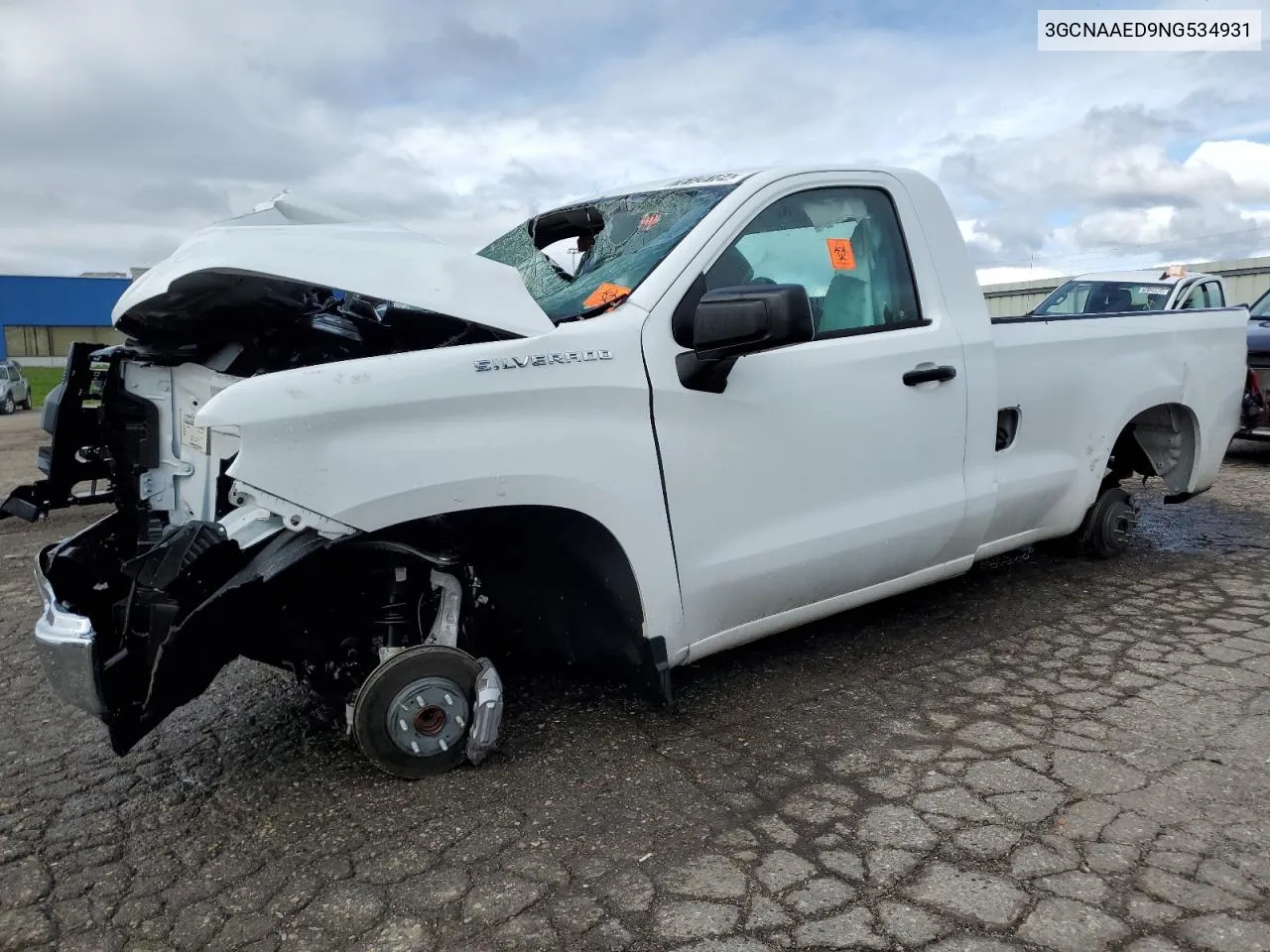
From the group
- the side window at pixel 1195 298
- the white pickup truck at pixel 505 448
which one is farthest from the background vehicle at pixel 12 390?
the white pickup truck at pixel 505 448

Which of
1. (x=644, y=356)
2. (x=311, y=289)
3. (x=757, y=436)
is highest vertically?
(x=311, y=289)

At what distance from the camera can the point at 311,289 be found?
120 inches

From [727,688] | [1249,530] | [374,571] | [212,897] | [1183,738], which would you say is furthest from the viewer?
[1249,530]

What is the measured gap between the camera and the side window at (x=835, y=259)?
356cm

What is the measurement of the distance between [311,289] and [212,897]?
1.67 m

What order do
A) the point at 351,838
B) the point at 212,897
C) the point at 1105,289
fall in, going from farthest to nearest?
the point at 1105,289, the point at 351,838, the point at 212,897

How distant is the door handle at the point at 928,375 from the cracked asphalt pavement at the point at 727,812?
1.12 m

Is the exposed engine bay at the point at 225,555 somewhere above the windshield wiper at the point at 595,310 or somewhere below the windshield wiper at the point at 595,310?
below

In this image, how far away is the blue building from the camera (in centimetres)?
5016

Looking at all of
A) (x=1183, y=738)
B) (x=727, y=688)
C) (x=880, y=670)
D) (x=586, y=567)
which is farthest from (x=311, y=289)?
(x=1183, y=738)

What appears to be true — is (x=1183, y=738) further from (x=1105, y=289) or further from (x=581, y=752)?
(x=1105, y=289)

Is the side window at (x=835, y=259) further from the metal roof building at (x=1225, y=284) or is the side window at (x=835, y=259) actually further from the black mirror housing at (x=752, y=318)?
the metal roof building at (x=1225, y=284)

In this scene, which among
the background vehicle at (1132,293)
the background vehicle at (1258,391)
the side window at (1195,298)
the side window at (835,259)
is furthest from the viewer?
the side window at (1195,298)

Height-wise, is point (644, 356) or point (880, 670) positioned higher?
point (644, 356)
